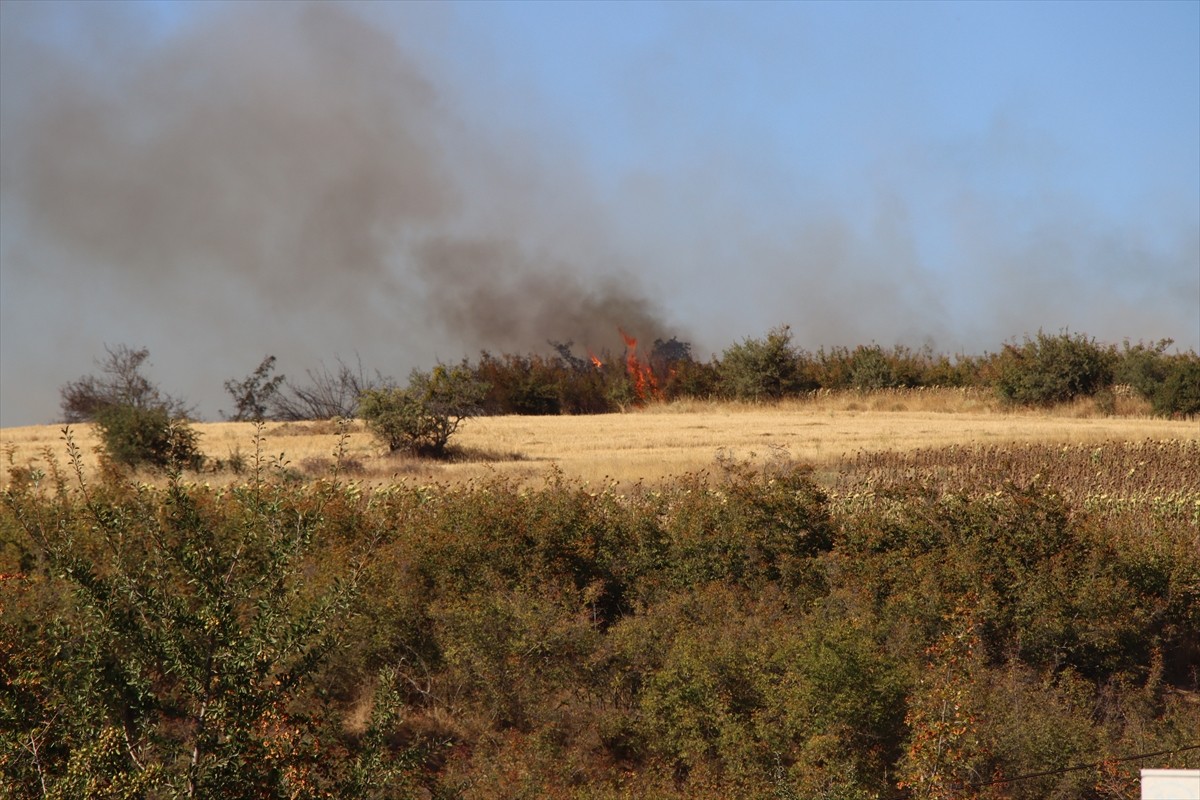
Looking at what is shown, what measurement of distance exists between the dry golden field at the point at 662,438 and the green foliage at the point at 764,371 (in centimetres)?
306

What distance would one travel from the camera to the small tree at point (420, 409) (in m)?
29.3

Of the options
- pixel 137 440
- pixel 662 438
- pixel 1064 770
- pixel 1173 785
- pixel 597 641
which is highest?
pixel 137 440

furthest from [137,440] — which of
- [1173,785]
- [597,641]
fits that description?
[1173,785]

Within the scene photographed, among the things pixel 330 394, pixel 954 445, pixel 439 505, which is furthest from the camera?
pixel 330 394

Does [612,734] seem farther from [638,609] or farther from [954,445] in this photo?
[954,445]

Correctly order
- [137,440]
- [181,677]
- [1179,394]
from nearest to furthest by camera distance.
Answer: [181,677]
[137,440]
[1179,394]

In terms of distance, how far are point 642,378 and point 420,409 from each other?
89.9 feet

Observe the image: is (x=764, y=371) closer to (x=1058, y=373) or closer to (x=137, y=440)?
(x=1058, y=373)

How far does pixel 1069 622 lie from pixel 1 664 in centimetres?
1308

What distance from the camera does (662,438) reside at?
112ft

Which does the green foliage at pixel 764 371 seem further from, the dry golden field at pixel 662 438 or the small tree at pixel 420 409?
the small tree at pixel 420 409

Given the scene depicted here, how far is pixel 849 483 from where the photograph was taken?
74.9 ft

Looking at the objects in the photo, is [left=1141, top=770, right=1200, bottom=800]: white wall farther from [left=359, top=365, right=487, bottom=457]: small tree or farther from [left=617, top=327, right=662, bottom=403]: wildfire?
[left=617, top=327, right=662, bottom=403]: wildfire

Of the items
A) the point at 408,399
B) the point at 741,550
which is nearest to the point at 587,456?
the point at 408,399
